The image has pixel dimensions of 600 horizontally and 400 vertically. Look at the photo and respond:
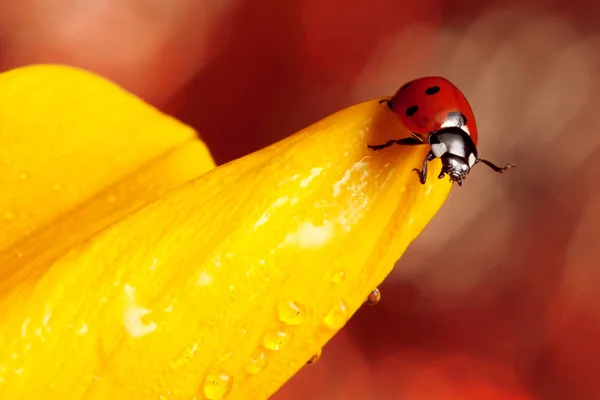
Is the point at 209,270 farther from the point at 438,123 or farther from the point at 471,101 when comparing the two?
the point at 471,101

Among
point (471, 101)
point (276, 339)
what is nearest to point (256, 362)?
point (276, 339)

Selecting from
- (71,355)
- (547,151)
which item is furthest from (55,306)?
(547,151)

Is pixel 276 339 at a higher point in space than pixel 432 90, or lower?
lower

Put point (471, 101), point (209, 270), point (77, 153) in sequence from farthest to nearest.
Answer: point (471, 101) → point (77, 153) → point (209, 270)

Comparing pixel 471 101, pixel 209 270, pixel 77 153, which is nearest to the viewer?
pixel 209 270

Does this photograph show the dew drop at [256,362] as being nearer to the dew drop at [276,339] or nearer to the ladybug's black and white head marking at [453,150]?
the dew drop at [276,339]

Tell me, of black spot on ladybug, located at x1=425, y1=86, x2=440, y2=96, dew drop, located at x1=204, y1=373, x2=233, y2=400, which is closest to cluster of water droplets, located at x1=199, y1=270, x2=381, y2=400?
dew drop, located at x1=204, y1=373, x2=233, y2=400

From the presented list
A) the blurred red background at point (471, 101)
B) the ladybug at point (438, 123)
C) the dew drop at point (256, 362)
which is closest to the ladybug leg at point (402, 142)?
the ladybug at point (438, 123)
